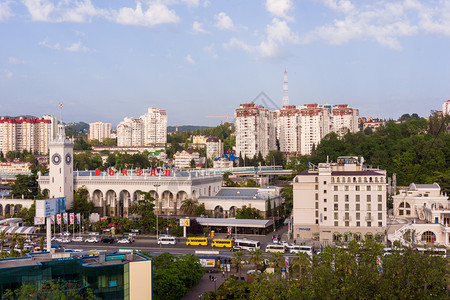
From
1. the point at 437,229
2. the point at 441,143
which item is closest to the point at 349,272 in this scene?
the point at 437,229

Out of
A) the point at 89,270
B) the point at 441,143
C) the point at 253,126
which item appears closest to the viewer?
the point at 89,270

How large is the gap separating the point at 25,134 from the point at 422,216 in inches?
5545

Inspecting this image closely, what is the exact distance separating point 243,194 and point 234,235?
15.6 metres

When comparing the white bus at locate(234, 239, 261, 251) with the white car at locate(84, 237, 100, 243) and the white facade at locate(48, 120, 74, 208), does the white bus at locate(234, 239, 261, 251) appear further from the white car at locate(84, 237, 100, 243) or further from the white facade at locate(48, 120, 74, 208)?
the white facade at locate(48, 120, 74, 208)

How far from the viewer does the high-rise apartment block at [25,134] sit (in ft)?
556

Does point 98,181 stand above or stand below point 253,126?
below

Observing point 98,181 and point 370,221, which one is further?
point 98,181

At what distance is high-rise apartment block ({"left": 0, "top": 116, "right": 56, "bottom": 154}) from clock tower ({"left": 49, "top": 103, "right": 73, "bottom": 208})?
345 ft

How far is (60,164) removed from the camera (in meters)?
70.4

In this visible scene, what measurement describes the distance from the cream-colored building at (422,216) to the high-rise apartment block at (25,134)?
13382 centimetres

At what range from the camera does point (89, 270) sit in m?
26.1

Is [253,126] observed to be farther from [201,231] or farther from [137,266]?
[137,266]

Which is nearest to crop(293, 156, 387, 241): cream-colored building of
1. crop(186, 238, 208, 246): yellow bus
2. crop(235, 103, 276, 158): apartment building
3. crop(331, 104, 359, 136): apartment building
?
crop(186, 238, 208, 246): yellow bus

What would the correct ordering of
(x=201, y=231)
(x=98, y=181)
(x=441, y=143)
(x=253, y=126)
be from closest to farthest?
(x=201, y=231)
(x=98, y=181)
(x=441, y=143)
(x=253, y=126)
